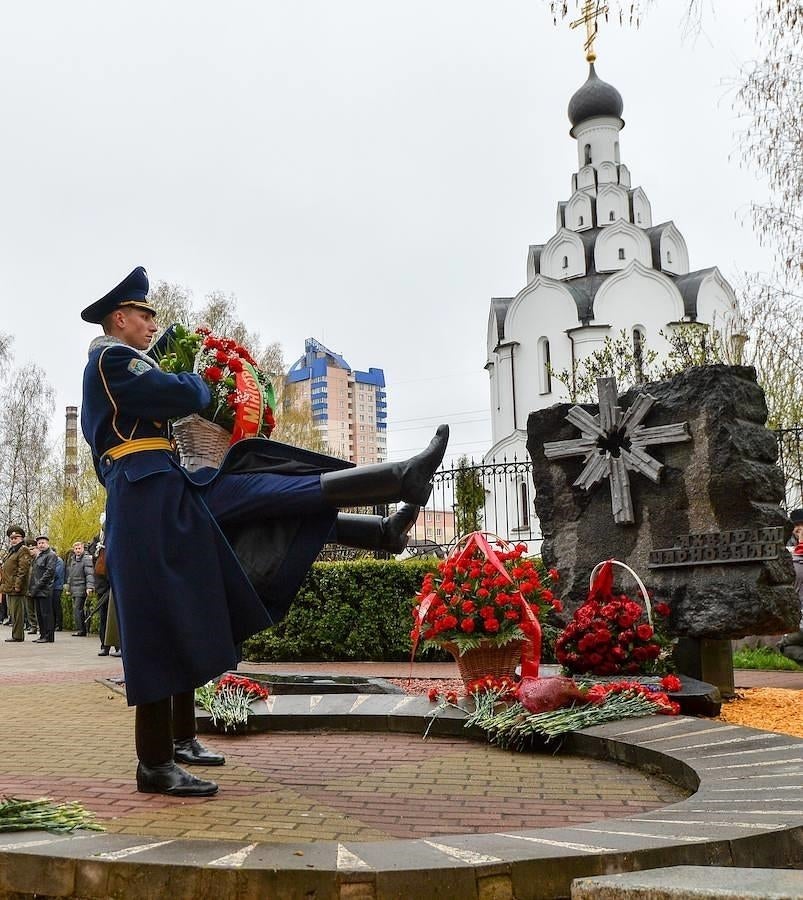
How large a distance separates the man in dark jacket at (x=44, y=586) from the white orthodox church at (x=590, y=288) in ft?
76.1

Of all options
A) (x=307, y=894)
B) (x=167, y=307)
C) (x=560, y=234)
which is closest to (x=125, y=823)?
(x=307, y=894)

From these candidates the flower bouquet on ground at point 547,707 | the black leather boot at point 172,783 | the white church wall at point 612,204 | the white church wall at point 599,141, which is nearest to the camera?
→ the black leather boot at point 172,783

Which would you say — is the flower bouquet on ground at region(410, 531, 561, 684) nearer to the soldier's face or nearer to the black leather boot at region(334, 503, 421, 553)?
the black leather boot at region(334, 503, 421, 553)

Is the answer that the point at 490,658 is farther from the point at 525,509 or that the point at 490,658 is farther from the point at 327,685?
the point at 525,509

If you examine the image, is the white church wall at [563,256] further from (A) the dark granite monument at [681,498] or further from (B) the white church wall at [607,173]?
(A) the dark granite monument at [681,498]

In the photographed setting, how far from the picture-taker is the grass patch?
34.0ft

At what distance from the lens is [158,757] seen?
150 inches

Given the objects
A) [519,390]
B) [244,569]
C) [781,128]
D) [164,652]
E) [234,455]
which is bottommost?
[164,652]

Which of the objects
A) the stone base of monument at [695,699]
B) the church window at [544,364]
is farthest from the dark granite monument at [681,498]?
the church window at [544,364]

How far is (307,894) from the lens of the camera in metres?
2.54

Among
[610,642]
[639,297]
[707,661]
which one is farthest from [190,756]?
[639,297]

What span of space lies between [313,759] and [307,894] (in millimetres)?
2337

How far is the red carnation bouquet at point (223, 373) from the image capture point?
15.6ft

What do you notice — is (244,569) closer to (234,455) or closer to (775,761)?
(234,455)
